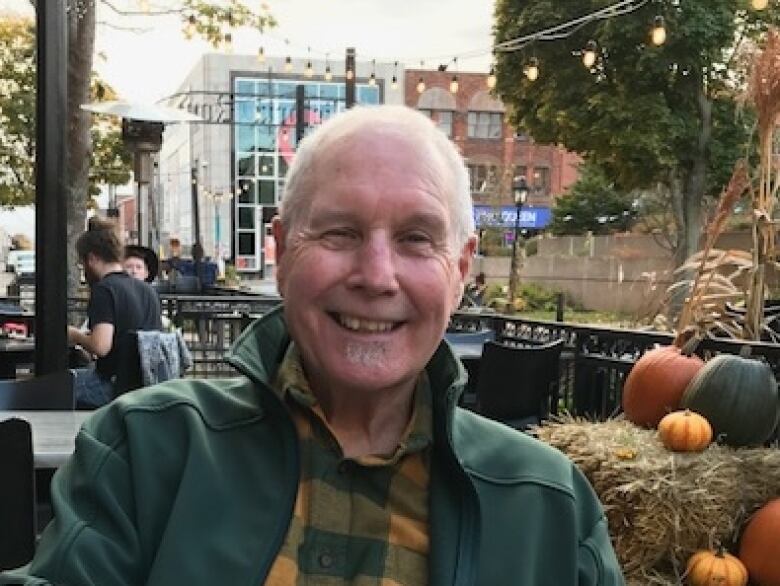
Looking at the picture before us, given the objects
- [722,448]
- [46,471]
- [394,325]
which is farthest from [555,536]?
[722,448]

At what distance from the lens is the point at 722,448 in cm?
283

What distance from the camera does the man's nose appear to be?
3.93 feet

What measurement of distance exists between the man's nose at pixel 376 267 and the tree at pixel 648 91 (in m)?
15.5

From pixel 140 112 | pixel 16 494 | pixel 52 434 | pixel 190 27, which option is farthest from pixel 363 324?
pixel 190 27

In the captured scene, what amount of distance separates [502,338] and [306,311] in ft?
16.5

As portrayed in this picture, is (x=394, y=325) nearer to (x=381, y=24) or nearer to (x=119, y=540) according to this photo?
(x=119, y=540)

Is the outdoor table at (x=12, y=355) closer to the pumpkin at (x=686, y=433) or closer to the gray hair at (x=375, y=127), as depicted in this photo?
the pumpkin at (x=686, y=433)

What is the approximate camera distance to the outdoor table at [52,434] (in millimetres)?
2273

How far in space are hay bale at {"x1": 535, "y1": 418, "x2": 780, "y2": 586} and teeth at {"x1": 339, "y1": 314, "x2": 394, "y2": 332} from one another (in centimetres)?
167

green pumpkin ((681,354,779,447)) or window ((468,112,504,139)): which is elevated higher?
window ((468,112,504,139))

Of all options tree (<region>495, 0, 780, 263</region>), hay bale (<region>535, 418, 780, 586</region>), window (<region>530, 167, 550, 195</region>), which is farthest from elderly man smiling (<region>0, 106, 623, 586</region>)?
window (<region>530, 167, 550, 195</region>)

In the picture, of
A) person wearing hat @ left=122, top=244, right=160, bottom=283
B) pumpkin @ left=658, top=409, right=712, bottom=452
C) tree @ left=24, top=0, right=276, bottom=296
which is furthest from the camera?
tree @ left=24, top=0, right=276, bottom=296

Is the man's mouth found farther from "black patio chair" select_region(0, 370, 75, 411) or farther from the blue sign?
the blue sign

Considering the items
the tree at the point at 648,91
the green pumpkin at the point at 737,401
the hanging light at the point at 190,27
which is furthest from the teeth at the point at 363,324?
the tree at the point at 648,91
